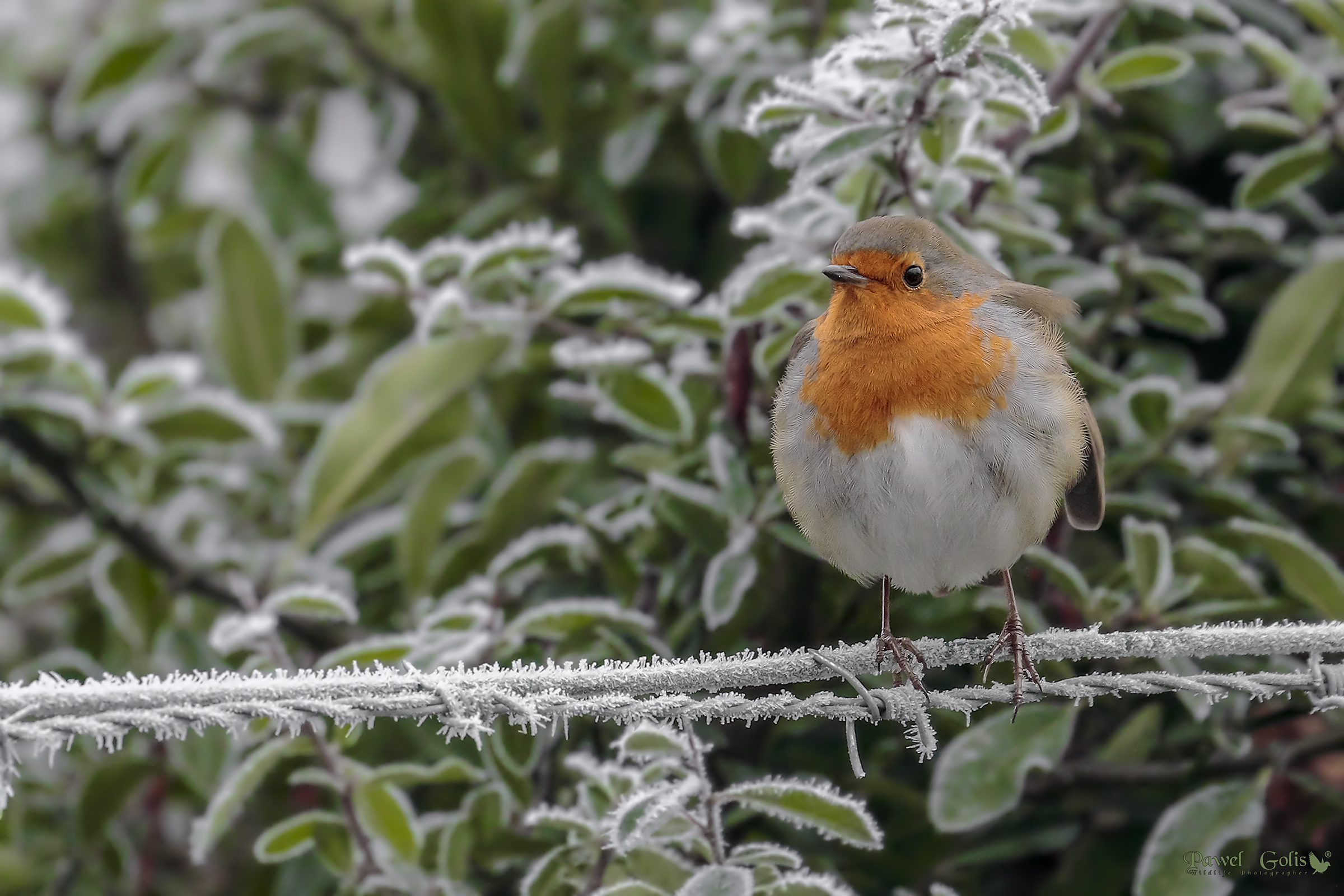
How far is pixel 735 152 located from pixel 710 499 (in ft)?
2.13

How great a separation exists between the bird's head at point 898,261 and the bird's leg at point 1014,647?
34cm

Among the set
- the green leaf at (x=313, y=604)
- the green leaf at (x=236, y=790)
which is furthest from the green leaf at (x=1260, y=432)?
the green leaf at (x=236, y=790)

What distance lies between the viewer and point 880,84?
1399 millimetres

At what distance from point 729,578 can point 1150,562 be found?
50 centimetres

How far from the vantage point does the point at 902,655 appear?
4.59 ft

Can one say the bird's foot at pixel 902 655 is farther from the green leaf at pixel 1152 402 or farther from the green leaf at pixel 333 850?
the green leaf at pixel 333 850

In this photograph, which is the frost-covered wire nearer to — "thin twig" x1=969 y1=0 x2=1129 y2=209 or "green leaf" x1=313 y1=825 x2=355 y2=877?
"green leaf" x1=313 y1=825 x2=355 y2=877

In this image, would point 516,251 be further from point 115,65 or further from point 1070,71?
point 115,65

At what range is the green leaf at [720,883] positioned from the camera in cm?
126

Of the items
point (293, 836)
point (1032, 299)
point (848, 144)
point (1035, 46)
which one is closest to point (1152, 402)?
point (1032, 299)

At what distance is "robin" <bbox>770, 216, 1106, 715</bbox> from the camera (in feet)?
4.48

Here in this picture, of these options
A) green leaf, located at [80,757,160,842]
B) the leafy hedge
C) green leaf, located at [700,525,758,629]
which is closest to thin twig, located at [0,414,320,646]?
the leafy hedge

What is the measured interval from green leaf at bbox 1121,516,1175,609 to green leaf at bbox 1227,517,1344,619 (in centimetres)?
8

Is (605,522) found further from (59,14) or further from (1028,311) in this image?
(59,14)
